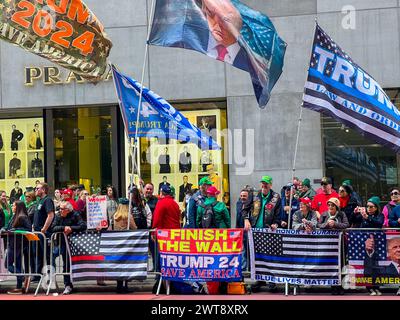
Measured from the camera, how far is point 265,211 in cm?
1500

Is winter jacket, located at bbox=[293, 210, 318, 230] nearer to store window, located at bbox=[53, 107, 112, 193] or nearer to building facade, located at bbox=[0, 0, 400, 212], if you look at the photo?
building facade, located at bbox=[0, 0, 400, 212]

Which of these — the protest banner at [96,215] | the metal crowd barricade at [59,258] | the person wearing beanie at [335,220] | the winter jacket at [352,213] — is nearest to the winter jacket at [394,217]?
the winter jacket at [352,213]

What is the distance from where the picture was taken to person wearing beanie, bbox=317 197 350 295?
46.3ft

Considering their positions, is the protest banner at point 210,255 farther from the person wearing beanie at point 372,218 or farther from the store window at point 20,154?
the store window at point 20,154

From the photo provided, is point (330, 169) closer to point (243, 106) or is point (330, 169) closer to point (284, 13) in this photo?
point (243, 106)

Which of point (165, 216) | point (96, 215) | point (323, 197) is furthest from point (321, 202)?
point (96, 215)

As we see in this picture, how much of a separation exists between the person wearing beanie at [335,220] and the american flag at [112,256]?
3008 mm

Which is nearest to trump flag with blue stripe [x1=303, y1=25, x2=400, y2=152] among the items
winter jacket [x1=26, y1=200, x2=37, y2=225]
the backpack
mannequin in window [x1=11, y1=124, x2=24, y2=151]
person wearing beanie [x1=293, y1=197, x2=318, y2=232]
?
person wearing beanie [x1=293, y1=197, x2=318, y2=232]

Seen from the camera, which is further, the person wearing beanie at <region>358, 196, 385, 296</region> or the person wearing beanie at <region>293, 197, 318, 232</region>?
the person wearing beanie at <region>293, 197, 318, 232</region>

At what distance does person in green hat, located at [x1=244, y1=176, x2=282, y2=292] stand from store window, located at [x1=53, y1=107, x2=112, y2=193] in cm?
911

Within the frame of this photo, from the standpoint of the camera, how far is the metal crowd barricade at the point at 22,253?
49.5ft
